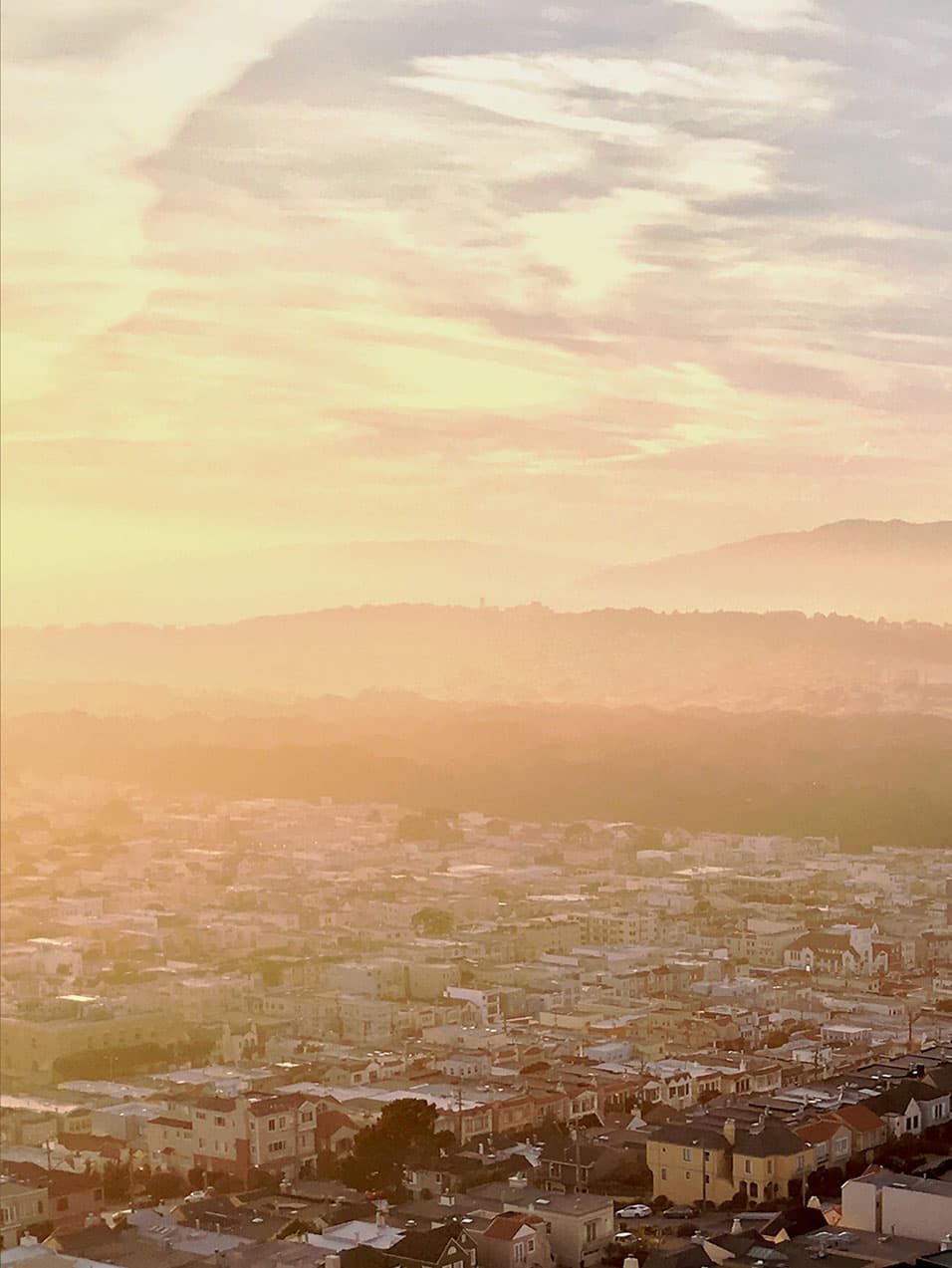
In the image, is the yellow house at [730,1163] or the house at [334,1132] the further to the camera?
the house at [334,1132]

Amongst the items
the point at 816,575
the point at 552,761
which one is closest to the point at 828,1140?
the point at 816,575

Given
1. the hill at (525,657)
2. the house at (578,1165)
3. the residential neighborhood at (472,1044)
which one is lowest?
the residential neighborhood at (472,1044)

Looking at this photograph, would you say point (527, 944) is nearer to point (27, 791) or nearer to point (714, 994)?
point (714, 994)

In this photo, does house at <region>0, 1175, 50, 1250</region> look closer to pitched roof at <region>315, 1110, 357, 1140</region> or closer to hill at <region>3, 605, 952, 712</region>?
pitched roof at <region>315, 1110, 357, 1140</region>

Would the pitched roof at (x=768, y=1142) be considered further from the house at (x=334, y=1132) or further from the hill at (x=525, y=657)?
the hill at (x=525, y=657)

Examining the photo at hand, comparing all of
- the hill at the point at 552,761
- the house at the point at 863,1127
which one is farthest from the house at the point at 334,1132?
the hill at the point at 552,761

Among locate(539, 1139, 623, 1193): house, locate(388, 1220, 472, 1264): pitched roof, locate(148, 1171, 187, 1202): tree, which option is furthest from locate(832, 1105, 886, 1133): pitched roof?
locate(148, 1171, 187, 1202): tree
